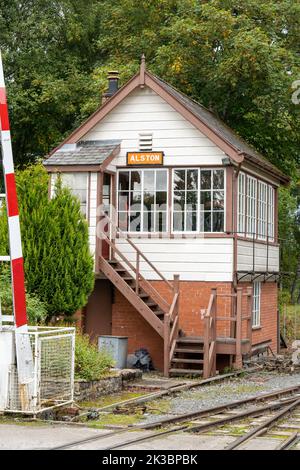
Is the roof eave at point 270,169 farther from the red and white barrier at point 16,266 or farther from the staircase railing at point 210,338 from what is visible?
the red and white barrier at point 16,266

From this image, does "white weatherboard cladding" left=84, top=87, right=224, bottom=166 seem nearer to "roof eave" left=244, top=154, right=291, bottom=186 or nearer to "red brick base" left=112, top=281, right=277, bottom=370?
"roof eave" left=244, top=154, right=291, bottom=186

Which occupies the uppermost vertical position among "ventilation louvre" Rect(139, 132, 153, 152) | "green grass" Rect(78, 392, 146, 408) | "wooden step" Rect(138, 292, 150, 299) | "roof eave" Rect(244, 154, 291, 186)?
"ventilation louvre" Rect(139, 132, 153, 152)

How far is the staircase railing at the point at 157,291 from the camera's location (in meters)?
20.6

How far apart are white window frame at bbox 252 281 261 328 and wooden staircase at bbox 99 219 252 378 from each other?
7.98ft

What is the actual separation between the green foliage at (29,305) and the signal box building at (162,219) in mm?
3310

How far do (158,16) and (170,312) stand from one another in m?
14.1

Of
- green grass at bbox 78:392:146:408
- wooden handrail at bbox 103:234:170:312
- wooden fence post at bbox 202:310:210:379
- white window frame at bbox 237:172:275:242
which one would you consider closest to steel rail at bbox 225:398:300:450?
green grass at bbox 78:392:146:408

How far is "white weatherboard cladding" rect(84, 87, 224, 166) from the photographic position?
73.5 feet

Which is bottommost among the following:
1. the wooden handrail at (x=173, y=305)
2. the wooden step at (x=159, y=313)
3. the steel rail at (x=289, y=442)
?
the steel rail at (x=289, y=442)

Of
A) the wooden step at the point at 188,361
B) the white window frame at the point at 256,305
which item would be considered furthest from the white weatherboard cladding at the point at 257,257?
the wooden step at the point at 188,361

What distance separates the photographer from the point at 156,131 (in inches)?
900

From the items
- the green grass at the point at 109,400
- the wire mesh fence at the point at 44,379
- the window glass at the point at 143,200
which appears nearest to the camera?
the wire mesh fence at the point at 44,379

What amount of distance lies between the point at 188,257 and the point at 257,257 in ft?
9.99

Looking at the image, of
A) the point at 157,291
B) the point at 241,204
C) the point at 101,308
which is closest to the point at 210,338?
the point at 157,291
